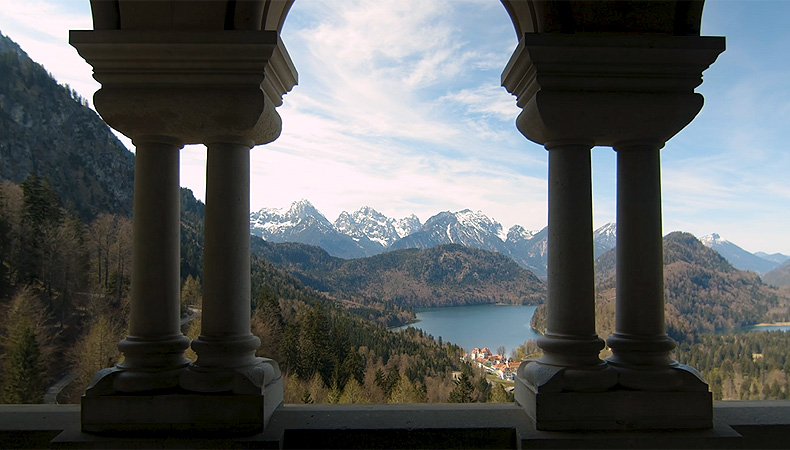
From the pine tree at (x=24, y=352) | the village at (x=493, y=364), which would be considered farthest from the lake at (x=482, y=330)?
the pine tree at (x=24, y=352)

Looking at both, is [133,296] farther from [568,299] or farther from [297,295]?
[297,295]

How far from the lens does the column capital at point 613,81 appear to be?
3.86 metres

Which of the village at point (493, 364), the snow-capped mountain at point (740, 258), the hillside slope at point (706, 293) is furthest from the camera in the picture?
the snow-capped mountain at point (740, 258)

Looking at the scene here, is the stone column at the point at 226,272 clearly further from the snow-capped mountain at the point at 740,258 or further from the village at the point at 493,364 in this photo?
the snow-capped mountain at the point at 740,258

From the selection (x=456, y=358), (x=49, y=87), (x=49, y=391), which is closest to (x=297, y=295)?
(x=456, y=358)

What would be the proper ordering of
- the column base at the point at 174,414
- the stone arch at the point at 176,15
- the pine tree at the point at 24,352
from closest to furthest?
1. the column base at the point at 174,414
2. the stone arch at the point at 176,15
3. the pine tree at the point at 24,352

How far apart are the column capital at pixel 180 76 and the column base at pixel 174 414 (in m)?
2.17

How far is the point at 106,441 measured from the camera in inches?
146

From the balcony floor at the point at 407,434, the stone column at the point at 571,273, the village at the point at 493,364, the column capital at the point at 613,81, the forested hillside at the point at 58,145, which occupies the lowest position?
the village at the point at 493,364

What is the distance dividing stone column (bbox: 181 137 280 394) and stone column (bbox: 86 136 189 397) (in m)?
0.28

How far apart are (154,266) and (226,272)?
0.62 m

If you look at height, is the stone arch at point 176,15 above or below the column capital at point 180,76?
above

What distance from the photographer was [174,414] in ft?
12.6

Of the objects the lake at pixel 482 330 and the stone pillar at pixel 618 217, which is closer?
the stone pillar at pixel 618 217
